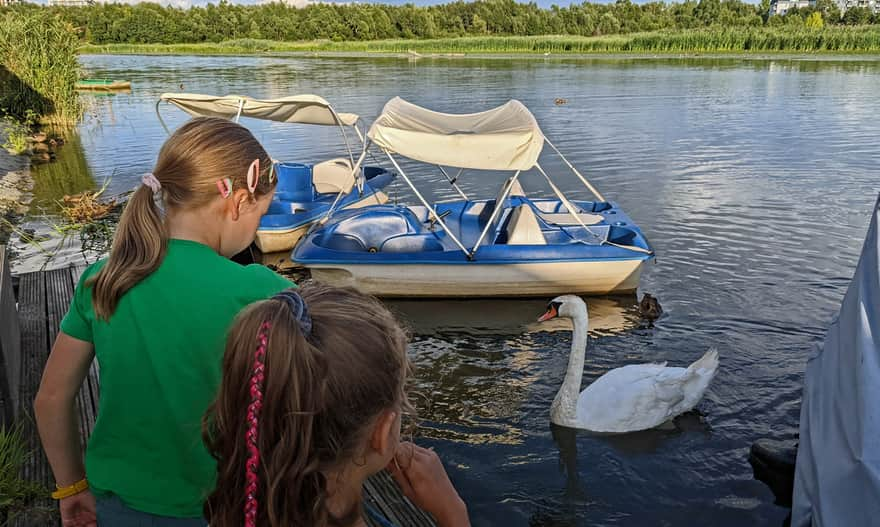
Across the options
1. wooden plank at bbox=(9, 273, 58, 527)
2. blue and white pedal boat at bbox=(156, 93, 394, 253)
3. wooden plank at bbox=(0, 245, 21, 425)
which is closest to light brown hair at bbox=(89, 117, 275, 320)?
wooden plank at bbox=(9, 273, 58, 527)

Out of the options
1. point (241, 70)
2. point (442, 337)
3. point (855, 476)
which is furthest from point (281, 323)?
point (241, 70)

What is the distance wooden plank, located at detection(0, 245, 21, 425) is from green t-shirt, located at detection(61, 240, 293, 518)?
1981 mm

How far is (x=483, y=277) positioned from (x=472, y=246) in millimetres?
571

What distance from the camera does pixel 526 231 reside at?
7.69 metres

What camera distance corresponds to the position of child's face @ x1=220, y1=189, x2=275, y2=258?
1548 millimetres

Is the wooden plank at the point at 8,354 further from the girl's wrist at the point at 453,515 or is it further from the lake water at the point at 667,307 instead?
the lake water at the point at 667,307

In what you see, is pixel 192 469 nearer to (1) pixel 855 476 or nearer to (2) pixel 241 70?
(1) pixel 855 476

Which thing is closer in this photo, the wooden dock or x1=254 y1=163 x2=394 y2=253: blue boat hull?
the wooden dock

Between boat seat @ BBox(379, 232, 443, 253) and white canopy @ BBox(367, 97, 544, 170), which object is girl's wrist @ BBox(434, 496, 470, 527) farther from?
boat seat @ BBox(379, 232, 443, 253)

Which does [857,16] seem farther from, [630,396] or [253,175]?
[253,175]

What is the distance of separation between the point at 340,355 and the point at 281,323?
112mm

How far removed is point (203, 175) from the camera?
4.91 ft

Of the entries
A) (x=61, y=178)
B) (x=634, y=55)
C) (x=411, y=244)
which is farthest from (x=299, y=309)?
(x=634, y=55)

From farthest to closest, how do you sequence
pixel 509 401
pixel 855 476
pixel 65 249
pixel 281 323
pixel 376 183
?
pixel 376 183 → pixel 65 249 → pixel 509 401 → pixel 855 476 → pixel 281 323
